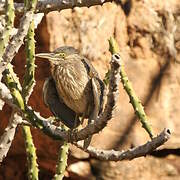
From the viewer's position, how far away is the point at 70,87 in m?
3.37

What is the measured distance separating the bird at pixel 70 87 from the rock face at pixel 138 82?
1481mm

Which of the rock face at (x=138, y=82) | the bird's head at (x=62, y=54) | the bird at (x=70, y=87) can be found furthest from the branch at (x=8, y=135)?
the rock face at (x=138, y=82)

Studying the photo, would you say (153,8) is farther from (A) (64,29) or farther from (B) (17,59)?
(B) (17,59)

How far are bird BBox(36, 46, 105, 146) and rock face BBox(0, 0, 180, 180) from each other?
1481 mm

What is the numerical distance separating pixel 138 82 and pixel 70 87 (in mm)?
1873

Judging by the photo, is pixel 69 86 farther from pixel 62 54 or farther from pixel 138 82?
pixel 138 82

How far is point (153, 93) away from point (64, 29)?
888mm

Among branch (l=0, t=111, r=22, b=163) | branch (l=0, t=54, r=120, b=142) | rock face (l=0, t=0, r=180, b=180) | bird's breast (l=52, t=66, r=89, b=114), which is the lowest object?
rock face (l=0, t=0, r=180, b=180)

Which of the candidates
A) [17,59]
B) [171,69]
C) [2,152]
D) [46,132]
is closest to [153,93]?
[171,69]

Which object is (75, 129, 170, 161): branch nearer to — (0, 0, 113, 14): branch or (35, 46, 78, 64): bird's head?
(35, 46, 78, 64): bird's head

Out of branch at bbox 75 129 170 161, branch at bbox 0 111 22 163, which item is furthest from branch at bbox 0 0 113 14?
branch at bbox 75 129 170 161

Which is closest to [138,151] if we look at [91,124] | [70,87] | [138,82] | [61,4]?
[91,124]

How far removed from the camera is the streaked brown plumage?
10.9 feet

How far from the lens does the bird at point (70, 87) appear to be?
131 inches
